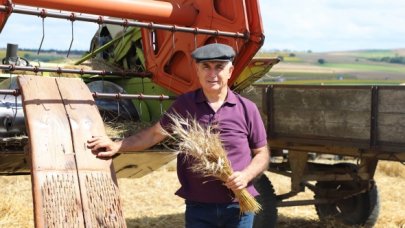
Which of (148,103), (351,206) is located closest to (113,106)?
(148,103)

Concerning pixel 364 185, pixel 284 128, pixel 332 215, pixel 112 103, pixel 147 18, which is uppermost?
pixel 147 18

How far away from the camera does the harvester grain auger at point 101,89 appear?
9.17 ft

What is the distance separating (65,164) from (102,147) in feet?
0.69

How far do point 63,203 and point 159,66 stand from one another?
2.90 meters

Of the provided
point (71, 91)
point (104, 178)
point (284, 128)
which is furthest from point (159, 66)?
point (104, 178)

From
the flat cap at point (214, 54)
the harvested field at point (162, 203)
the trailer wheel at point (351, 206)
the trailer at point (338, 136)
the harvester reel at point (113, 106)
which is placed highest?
the flat cap at point (214, 54)

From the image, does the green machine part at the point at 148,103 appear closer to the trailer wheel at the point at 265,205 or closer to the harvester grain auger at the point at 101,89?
the harvester grain auger at the point at 101,89

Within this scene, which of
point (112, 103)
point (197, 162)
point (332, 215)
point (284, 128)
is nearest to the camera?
point (197, 162)

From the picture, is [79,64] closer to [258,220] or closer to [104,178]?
[258,220]

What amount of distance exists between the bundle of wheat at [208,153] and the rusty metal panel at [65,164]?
15.9 inches

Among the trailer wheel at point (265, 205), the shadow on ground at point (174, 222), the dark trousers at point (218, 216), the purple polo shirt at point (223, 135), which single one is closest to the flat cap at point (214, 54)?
the purple polo shirt at point (223, 135)

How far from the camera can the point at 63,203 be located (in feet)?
9.01

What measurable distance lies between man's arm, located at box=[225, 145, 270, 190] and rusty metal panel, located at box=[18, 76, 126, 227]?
0.56m

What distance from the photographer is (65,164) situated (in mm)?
2854
